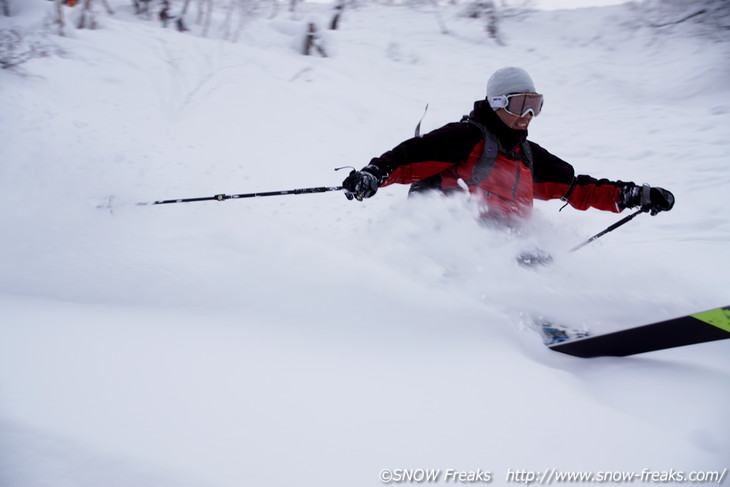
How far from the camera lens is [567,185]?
3.24 meters

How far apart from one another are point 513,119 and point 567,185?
2.69 ft

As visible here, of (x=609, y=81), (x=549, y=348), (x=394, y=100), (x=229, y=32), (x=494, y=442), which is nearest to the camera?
(x=494, y=442)

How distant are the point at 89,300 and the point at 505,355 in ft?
7.96

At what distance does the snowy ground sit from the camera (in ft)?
4.52

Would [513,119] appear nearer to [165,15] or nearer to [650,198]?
[650,198]

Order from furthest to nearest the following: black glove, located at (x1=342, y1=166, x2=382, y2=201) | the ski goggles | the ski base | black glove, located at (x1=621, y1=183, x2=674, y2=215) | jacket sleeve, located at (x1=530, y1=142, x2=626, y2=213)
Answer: jacket sleeve, located at (x1=530, y1=142, x2=626, y2=213), black glove, located at (x1=621, y1=183, x2=674, y2=215), the ski goggles, black glove, located at (x1=342, y1=166, x2=382, y2=201), the ski base

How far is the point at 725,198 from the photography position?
4844mm

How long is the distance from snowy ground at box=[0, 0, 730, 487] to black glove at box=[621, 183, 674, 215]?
20.3 inches

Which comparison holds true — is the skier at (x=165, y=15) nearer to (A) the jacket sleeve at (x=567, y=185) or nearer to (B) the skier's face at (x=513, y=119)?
(B) the skier's face at (x=513, y=119)

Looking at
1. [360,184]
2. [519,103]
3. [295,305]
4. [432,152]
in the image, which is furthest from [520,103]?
[295,305]

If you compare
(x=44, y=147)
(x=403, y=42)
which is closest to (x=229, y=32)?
(x=403, y=42)

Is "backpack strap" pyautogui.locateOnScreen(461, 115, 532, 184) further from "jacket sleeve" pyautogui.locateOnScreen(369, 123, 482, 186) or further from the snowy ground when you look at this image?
the snowy ground

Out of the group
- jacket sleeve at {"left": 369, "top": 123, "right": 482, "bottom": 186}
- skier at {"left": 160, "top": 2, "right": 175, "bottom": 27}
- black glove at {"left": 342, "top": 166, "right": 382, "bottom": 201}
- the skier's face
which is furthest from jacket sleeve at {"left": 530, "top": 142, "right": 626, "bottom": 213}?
skier at {"left": 160, "top": 2, "right": 175, "bottom": 27}

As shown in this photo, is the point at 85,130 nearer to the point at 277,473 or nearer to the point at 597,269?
the point at 277,473
